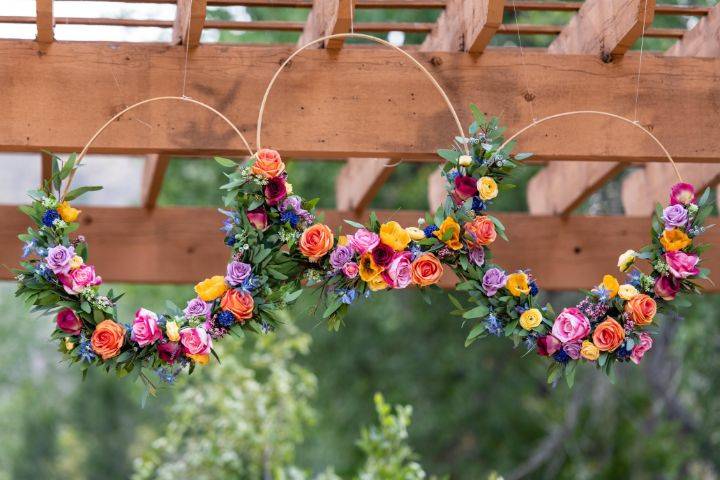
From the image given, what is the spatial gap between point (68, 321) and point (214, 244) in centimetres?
167

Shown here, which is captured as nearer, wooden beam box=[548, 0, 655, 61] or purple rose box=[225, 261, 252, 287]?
purple rose box=[225, 261, 252, 287]

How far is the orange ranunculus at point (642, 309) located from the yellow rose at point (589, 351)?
106 millimetres

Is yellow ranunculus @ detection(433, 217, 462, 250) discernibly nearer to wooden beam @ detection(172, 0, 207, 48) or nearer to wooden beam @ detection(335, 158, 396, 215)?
Answer: wooden beam @ detection(172, 0, 207, 48)

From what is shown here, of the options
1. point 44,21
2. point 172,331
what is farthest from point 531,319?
point 44,21

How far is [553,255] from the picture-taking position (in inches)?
143

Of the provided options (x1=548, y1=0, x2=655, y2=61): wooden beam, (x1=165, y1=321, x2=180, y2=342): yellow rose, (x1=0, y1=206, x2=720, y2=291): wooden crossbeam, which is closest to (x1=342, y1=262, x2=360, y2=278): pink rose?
(x1=165, y1=321, x2=180, y2=342): yellow rose

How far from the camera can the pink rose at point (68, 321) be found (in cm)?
195

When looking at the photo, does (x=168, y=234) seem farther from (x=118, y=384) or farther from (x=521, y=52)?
(x=118, y=384)

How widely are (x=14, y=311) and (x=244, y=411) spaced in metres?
9.55

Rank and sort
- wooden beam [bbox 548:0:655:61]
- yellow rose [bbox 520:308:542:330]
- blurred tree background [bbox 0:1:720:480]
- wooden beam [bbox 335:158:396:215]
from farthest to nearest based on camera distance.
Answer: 1. blurred tree background [bbox 0:1:720:480]
2. wooden beam [bbox 335:158:396:215]
3. wooden beam [bbox 548:0:655:61]
4. yellow rose [bbox 520:308:542:330]

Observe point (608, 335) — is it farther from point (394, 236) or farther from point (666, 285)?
point (394, 236)

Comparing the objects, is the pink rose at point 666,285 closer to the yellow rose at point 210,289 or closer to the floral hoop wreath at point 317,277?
the floral hoop wreath at point 317,277

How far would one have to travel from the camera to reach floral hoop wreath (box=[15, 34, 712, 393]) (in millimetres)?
1968

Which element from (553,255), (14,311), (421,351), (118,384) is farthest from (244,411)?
(14,311)
